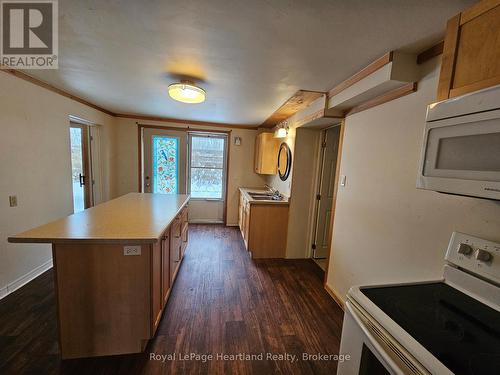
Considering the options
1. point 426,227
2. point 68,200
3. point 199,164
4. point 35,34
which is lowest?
point 68,200

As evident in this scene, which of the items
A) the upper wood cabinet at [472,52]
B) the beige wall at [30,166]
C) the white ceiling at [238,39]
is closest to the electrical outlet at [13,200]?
the beige wall at [30,166]

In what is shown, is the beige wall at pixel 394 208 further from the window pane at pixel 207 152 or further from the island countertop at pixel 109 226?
the window pane at pixel 207 152

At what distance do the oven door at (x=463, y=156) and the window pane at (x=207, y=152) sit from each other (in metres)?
4.01

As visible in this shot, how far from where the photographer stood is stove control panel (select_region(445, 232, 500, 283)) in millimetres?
938

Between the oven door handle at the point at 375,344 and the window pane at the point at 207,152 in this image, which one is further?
the window pane at the point at 207,152

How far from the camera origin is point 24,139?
2.18m

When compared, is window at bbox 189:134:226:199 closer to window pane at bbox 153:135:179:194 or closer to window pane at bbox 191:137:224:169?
window pane at bbox 191:137:224:169

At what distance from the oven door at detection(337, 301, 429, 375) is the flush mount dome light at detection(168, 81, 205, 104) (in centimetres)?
206

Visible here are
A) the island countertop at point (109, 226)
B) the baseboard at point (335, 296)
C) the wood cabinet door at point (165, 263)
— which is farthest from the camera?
the baseboard at point (335, 296)

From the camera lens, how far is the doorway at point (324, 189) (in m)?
3.08

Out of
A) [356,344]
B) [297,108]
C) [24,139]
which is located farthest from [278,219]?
[24,139]

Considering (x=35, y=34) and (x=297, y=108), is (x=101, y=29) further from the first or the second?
(x=297, y=108)

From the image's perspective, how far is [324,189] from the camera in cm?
316

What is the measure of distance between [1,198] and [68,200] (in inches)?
32.9
